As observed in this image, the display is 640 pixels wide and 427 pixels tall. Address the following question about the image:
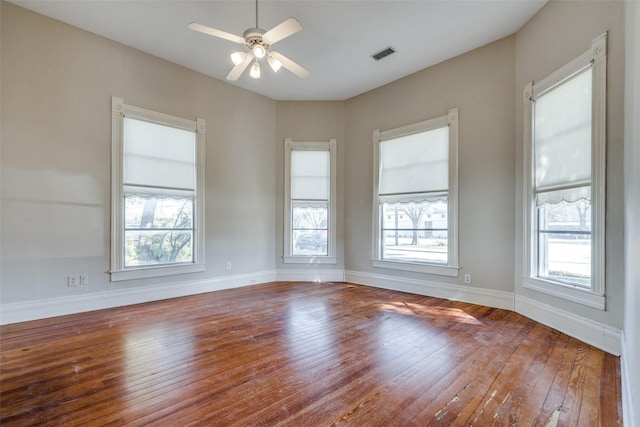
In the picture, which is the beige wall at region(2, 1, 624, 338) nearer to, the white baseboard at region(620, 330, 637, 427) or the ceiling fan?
the white baseboard at region(620, 330, 637, 427)

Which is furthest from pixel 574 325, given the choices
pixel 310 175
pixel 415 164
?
pixel 310 175

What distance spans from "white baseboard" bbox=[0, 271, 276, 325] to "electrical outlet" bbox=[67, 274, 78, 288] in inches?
5.6

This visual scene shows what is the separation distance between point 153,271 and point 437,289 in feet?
13.3

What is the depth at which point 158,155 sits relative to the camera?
4.34 m

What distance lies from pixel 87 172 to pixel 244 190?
221 cm

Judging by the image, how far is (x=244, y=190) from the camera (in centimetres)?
532

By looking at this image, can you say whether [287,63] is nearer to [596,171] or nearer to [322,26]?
[322,26]

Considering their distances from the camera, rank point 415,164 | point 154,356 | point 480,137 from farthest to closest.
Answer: point 415,164
point 480,137
point 154,356

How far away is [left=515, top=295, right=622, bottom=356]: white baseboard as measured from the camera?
255 centimetres

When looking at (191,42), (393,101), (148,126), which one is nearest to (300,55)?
(191,42)

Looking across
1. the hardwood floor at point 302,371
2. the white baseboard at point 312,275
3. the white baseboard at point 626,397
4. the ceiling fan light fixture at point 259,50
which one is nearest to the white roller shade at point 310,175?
the white baseboard at point 312,275

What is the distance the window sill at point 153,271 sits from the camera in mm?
3920

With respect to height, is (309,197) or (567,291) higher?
(309,197)

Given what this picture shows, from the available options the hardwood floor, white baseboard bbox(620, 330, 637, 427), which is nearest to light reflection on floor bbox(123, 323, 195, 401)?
the hardwood floor
